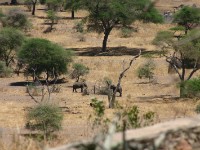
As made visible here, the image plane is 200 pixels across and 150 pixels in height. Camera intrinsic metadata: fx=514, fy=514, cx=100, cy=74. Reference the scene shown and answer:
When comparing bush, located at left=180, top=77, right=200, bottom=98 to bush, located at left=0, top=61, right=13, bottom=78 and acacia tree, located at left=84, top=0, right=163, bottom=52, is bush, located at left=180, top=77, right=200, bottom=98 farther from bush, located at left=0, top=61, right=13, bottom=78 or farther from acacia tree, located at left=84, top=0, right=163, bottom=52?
acacia tree, located at left=84, top=0, right=163, bottom=52

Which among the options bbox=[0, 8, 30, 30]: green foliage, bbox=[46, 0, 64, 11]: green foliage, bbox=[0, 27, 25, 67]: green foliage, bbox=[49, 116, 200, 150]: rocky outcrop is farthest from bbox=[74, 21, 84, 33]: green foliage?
bbox=[49, 116, 200, 150]: rocky outcrop

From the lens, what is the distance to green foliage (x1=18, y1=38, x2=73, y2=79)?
107 ft

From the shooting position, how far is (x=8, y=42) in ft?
122

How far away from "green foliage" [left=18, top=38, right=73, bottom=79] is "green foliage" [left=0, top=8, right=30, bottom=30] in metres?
13.2

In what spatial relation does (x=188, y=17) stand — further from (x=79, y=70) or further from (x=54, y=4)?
(x=54, y=4)

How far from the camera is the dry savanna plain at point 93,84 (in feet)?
65.7

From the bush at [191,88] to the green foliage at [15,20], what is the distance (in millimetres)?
23548

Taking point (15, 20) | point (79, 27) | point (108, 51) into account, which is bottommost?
point (108, 51)

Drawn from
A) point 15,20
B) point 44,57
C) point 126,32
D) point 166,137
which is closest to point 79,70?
point 44,57

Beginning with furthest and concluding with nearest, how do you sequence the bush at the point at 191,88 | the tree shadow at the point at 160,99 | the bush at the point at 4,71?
1. the bush at the point at 4,71
2. the tree shadow at the point at 160,99
3. the bush at the point at 191,88

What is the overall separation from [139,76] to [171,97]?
565cm

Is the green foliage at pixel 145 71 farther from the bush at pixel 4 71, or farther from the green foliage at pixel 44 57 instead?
the bush at pixel 4 71

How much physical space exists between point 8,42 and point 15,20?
10942 mm

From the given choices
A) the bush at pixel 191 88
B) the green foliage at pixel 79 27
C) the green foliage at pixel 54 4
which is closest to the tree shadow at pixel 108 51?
the green foliage at pixel 79 27
